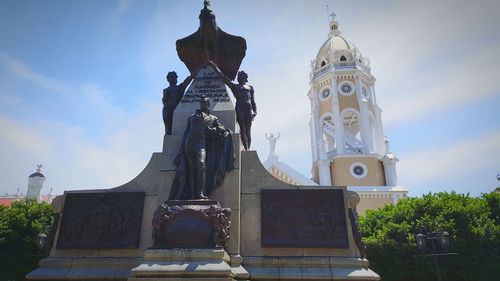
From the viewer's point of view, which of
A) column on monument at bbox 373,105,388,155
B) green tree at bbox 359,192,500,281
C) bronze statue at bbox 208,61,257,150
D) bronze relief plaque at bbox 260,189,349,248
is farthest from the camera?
column on monument at bbox 373,105,388,155

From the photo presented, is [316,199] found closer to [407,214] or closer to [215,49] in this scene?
[215,49]

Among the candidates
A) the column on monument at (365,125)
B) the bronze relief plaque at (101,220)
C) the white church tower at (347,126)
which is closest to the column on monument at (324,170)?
the white church tower at (347,126)

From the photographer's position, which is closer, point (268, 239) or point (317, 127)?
point (268, 239)

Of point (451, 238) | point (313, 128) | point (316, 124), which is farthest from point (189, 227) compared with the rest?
point (313, 128)

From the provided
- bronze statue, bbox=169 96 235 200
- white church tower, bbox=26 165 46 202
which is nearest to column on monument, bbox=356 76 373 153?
bronze statue, bbox=169 96 235 200

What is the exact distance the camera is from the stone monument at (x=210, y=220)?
21.0 feet

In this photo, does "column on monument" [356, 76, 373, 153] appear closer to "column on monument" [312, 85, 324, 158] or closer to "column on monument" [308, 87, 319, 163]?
"column on monument" [312, 85, 324, 158]

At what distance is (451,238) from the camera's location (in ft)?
57.2

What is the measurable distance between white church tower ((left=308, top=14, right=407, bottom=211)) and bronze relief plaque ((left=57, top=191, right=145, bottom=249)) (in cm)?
3626

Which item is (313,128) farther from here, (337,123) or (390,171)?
(390,171)

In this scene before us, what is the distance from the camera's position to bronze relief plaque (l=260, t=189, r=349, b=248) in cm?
705

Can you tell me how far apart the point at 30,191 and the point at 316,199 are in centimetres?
6916

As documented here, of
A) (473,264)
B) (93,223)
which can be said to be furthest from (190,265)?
(473,264)

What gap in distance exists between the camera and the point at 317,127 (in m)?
49.2
